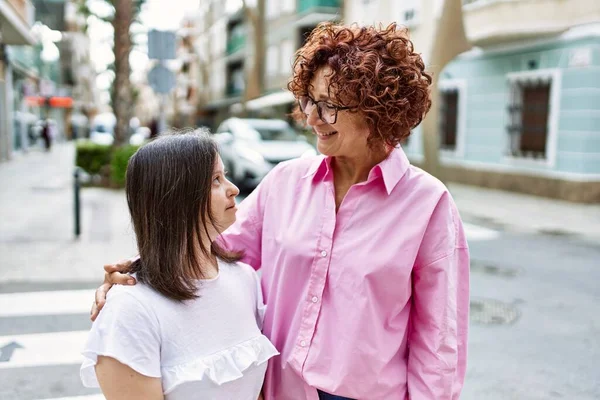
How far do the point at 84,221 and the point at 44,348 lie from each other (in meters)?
5.31

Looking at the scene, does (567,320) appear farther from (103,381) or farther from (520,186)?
(520,186)

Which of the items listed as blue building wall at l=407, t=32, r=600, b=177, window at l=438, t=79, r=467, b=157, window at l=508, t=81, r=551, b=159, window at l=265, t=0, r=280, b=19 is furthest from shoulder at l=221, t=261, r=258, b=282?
window at l=265, t=0, r=280, b=19

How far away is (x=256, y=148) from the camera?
42.6 ft

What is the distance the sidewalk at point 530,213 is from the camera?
9.70m

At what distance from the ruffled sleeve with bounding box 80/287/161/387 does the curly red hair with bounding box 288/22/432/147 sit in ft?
2.55

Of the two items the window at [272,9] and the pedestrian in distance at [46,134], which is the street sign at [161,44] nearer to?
the pedestrian in distance at [46,134]

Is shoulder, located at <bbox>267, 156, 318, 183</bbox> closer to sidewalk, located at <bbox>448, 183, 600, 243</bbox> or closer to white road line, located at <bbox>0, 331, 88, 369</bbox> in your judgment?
white road line, located at <bbox>0, 331, 88, 369</bbox>

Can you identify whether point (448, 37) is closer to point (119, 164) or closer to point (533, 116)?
point (533, 116)

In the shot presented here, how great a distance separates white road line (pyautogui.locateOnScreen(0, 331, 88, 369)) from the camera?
13.4 ft

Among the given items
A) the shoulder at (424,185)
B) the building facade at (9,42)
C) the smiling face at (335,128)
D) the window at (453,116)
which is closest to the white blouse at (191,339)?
the smiling face at (335,128)

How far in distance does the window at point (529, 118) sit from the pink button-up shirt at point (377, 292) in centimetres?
1325

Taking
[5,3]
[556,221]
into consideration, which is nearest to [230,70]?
[5,3]

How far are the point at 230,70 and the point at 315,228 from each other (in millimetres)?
47302

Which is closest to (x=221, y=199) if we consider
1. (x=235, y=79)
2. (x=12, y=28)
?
(x=12, y=28)
